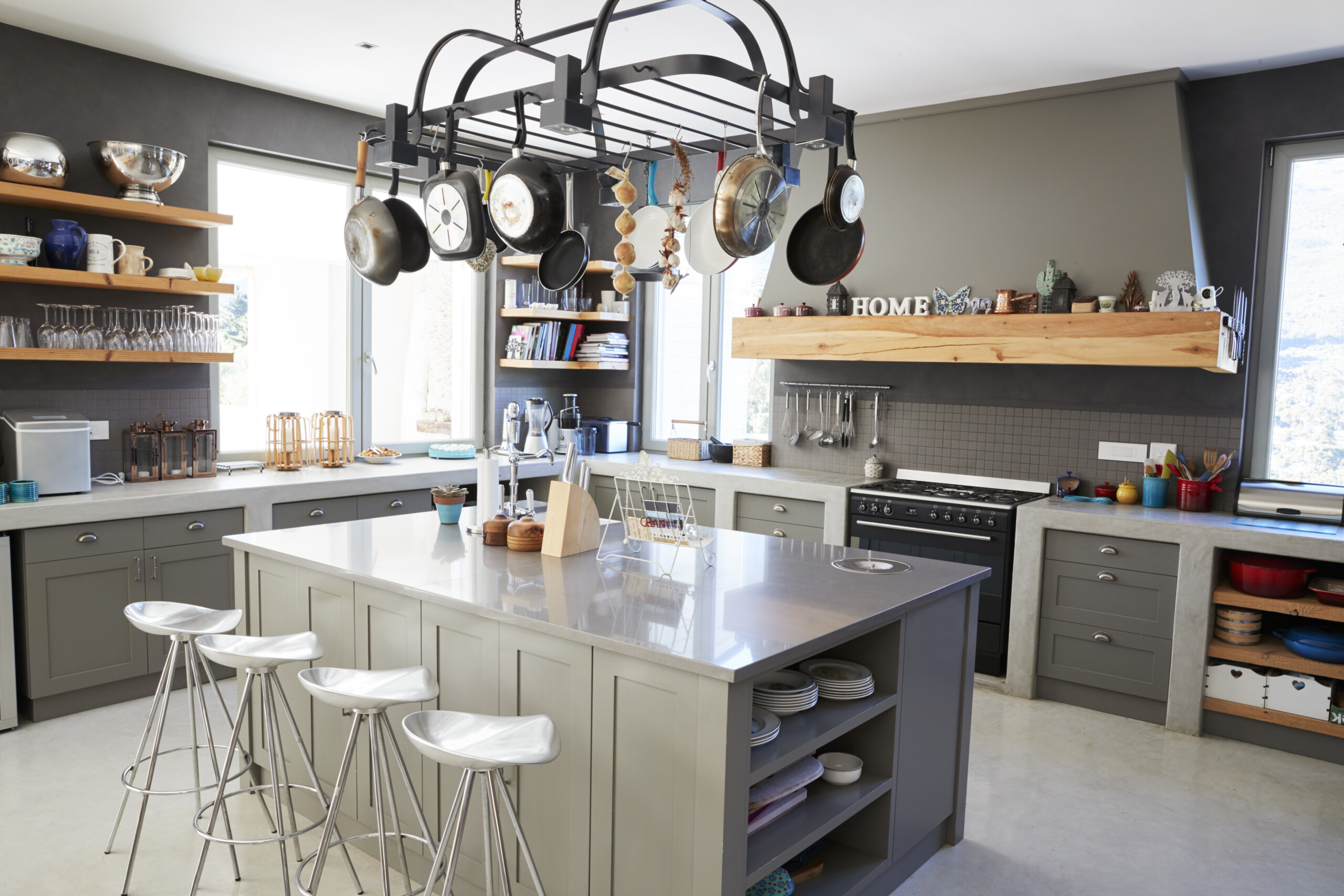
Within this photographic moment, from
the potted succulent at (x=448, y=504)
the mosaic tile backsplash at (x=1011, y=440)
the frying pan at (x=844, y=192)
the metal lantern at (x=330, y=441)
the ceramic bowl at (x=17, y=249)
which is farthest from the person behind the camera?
the metal lantern at (x=330, y=441)

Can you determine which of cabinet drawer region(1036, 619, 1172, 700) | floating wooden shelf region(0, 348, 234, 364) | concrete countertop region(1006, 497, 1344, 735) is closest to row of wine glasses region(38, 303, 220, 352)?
floating wooden shelf region(0, 348, 234, 364)

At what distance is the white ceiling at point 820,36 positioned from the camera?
3699mm

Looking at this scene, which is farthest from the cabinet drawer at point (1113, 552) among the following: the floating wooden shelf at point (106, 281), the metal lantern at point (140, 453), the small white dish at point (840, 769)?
the metal lantern at point (140, 453)

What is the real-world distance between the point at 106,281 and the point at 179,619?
2.13m

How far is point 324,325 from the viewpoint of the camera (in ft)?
18.4

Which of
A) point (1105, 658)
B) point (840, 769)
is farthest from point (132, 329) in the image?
point (1105, 658)

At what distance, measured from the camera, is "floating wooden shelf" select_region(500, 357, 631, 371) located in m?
6.26

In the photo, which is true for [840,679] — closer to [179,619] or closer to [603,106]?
[603,106]

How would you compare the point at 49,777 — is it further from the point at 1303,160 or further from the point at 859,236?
the point at 1303,160

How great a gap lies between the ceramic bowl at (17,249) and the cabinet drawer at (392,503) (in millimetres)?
1731

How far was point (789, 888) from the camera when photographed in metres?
2.46

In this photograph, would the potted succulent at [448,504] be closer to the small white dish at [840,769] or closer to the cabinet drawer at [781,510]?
the small white dish at [840,769]

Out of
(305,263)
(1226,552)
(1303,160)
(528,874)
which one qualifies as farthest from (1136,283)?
(305,263)

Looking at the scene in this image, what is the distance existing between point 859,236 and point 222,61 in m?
3.53
